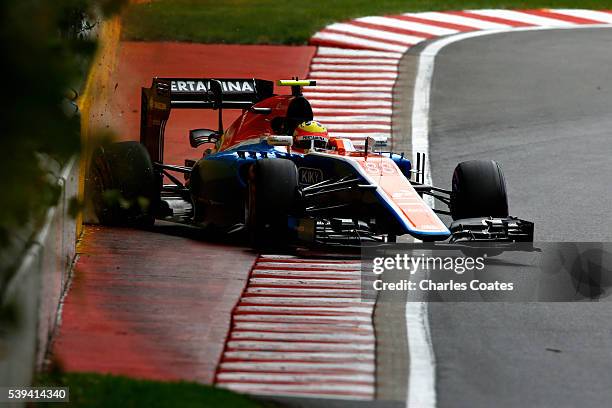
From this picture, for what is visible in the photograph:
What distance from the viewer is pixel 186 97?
14.7 metres

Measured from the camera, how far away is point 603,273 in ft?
39.5

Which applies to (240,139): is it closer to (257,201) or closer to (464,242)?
(257,201)

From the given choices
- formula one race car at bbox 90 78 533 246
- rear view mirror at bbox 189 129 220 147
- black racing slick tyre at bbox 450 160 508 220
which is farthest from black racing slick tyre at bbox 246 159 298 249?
rear view mirror at bbox 189 129 220 147

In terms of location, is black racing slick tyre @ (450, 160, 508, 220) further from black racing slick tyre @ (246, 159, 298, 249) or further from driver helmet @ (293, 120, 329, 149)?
black racing slick tyre @ (246, 159, 298, 249)

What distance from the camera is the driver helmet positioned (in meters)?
13.2

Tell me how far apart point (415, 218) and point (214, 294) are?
1788 millimetres

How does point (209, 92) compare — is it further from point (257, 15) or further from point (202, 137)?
point (257, 15)

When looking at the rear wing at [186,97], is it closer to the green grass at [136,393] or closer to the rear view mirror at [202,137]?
the rear view mirror at [202,137]

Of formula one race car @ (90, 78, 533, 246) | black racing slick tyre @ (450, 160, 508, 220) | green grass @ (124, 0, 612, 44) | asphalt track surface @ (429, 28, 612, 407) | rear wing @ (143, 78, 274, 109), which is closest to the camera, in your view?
asphalt track surface @ (429, 28, 612, 407)

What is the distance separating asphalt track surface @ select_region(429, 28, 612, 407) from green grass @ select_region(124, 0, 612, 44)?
236 cm

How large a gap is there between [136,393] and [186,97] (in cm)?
691

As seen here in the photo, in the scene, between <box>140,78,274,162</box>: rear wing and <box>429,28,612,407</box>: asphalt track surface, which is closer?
<box>429,28,612,407</box>: asphalt track surface

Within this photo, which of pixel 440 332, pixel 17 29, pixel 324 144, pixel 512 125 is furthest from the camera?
pixel 512 125

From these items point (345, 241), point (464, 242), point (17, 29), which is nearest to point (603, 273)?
point (464, 242)
